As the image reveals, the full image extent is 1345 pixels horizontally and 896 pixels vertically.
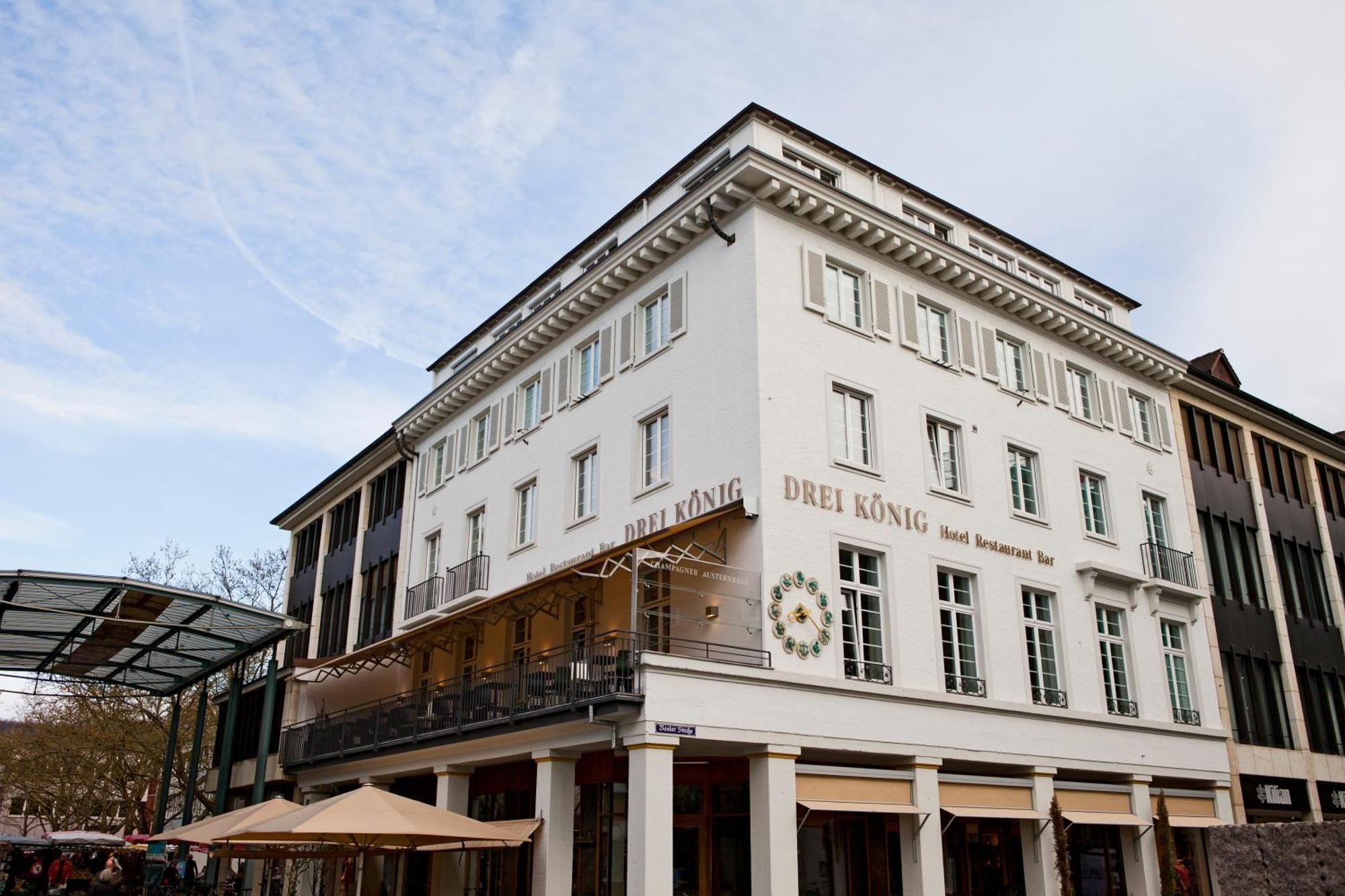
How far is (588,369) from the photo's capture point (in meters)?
24.8

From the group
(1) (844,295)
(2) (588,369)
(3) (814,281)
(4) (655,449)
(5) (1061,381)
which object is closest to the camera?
(3) (814,281)

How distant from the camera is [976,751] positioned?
20062 millimetres

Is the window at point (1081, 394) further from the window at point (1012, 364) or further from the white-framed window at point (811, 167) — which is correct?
the white-framed window at point (811, 167)

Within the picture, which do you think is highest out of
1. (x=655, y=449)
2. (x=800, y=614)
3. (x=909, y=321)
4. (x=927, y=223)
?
(x=927, y=223)

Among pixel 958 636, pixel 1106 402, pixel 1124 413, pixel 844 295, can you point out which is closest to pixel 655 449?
pixel 844 295

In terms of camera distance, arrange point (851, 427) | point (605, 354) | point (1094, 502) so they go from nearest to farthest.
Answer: point (851, 427) → point (605, 354) → point (1094, 502)

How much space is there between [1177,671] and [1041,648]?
199 inches

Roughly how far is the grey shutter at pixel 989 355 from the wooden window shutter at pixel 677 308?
6743 millimetres

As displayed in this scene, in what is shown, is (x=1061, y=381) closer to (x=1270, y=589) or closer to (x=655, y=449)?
(x=1270, y=589)

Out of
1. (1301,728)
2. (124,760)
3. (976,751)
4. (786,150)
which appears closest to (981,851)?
(976,751)

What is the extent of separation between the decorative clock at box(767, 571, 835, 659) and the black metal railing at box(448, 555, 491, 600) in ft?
33.1

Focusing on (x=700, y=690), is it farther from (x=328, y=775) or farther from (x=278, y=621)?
(x=328, y=775)

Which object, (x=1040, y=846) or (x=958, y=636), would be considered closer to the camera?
(x=1040, y=846)

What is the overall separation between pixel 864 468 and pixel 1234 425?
15.3m
